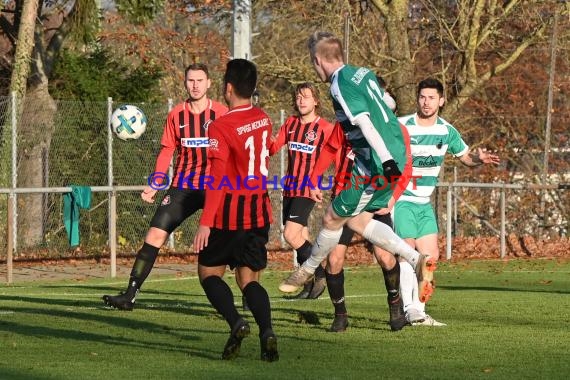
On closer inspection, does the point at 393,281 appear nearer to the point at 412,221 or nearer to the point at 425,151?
the point at 412,221

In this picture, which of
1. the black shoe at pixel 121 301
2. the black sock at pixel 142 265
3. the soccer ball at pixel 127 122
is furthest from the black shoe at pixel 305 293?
the soccer ball at pixel 127 122

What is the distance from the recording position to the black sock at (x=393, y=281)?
10.6 meters

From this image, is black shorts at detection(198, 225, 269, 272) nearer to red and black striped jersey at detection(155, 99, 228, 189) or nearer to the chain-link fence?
red and black striped jersey at detection(155, 99, 228, 189)

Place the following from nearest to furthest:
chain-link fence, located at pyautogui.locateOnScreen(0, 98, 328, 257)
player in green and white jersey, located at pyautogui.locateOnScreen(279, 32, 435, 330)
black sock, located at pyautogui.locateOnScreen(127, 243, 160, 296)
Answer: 1. player in green and white jersey, located at pyautogui.locateOnScreen(279, 32, 435, 330)
2. black sock, located at pyautogui.locateOnScreen(127, 243, 160, 296)
3. chain-link fence, located at pyautogui.locateOnScreen(0, 98, 328, 257)

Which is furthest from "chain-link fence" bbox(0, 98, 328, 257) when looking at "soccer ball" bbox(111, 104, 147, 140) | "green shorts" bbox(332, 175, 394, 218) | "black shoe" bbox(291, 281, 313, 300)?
"green shorts" bbox(332, 175, 394, 218)

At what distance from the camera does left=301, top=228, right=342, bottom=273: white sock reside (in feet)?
31.7

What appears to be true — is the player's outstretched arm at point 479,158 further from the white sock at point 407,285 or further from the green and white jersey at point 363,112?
the green and white jersey at point 363,112

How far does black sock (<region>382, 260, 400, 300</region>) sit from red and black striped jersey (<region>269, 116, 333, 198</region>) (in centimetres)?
257

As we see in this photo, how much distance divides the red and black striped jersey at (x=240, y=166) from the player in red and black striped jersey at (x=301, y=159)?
419 centimetres

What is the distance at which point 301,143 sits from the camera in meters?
13.3

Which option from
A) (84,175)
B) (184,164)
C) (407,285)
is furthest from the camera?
(84,175)

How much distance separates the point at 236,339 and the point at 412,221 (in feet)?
10.0

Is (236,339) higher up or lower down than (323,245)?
lower down

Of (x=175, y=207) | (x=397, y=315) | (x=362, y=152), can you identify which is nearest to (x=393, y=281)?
(x=397, y=315)
